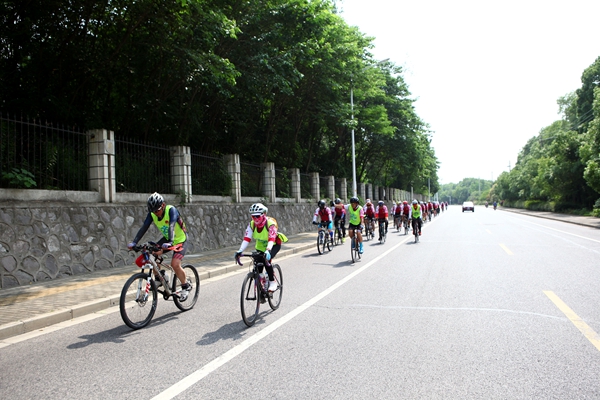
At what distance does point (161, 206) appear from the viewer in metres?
6.76

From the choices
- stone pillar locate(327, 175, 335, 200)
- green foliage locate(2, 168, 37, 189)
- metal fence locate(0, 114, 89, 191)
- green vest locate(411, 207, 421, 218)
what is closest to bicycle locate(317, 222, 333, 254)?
green vest locate(411, 207, 421, 218)

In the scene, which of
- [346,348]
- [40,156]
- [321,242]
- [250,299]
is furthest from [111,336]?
[321,242]

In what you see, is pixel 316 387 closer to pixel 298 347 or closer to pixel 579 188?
pixel 298 347

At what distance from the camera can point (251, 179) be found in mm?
22172

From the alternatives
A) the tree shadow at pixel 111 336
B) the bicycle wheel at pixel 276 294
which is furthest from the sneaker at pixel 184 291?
the bicycle wheel at pixel 276 294

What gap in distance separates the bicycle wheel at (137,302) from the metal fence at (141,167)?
785cm

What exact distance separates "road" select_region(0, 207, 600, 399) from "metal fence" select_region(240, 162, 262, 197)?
12.2 meters

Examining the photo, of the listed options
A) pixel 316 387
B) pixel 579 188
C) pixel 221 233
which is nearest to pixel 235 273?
pixel 221 233

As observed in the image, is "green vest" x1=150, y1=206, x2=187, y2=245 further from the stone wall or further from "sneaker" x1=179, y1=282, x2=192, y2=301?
the stone wall

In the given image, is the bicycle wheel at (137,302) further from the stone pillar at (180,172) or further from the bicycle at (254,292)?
the stone pillar at (180,172)

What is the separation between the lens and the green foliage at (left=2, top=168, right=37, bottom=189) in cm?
986

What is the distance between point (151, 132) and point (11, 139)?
7629 mm

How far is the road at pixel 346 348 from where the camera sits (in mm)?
3967

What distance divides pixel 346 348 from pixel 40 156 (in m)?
9.19
